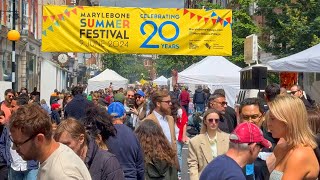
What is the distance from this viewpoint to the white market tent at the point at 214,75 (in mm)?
24984

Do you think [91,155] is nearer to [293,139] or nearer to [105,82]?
[293,139]

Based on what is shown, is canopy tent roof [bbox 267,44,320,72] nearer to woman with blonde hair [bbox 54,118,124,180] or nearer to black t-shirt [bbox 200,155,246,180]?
woman with blonde hair [bbox 54,118,124,180]

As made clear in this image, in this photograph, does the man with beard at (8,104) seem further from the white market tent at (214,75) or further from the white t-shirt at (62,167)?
the white market tent at (214,75)

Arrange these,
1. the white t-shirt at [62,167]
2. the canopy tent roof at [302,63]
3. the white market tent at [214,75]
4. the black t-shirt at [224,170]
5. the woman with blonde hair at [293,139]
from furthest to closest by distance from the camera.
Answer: the white market tent at [214,75] < the canopy tent roof at [302,63] < the woman with blonde hair at [293,139] < the black t-shirt at [224,170] < the white t-shirt at [62,167]

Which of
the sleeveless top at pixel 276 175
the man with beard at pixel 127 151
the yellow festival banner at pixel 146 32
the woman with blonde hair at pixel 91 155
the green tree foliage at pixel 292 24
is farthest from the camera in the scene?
the green tree foliage at pixel 292 24

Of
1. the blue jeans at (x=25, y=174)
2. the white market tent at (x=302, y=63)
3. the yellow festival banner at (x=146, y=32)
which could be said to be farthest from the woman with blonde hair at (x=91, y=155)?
the yellow festival banner at (x=146, y=32)

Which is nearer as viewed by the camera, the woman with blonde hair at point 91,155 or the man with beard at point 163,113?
the woman with blonde hair at point 91,155

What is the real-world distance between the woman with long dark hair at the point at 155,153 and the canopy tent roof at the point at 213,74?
54.9 feet

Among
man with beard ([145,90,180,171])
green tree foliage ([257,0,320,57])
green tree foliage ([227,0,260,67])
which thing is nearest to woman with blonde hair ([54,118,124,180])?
man with beard ([145,90,180,171])

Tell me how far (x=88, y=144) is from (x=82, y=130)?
322 millimetres

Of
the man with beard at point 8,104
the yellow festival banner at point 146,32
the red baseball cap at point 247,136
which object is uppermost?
the yellow festival banner at point 146,32

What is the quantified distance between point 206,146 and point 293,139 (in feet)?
10.4

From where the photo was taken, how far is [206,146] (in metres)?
7.96

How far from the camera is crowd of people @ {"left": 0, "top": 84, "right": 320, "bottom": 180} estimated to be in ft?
13.2
